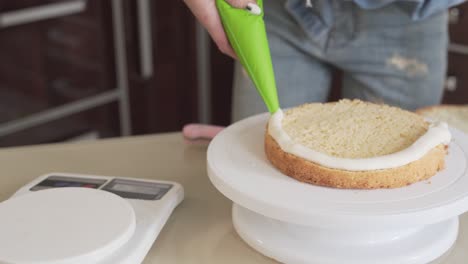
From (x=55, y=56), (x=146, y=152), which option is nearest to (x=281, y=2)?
(x=146, y=152)

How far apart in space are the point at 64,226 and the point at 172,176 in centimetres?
21

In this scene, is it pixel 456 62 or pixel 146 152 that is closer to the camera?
pixel 146 152

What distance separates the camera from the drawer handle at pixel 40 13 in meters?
1.74

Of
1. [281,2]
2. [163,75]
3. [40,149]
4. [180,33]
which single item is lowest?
[163,75]

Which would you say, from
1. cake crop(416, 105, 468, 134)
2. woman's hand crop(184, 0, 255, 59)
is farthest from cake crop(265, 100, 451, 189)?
cake crop(416, 105, 468, 134)

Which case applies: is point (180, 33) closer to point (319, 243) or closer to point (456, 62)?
point (456, 62)

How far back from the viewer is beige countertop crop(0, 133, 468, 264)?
0.64 meters

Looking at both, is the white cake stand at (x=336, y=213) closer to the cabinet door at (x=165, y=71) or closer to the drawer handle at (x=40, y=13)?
the drawer handle at (x=40, y=13)

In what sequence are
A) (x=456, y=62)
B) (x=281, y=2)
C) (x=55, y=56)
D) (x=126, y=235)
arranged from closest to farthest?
(x=126, y=235) → (x=281, y=2) → (x=55, y=56) → (x=456, y=62)

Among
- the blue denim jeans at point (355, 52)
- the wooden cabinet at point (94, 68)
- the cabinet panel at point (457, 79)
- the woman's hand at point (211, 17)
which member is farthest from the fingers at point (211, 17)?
the cabinet panel at point (457, 79)

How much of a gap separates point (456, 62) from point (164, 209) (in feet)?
5.26

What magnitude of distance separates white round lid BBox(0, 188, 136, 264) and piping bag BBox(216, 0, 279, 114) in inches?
7.8

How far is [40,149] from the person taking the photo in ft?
2.84

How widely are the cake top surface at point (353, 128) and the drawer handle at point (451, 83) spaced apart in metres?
1.44
